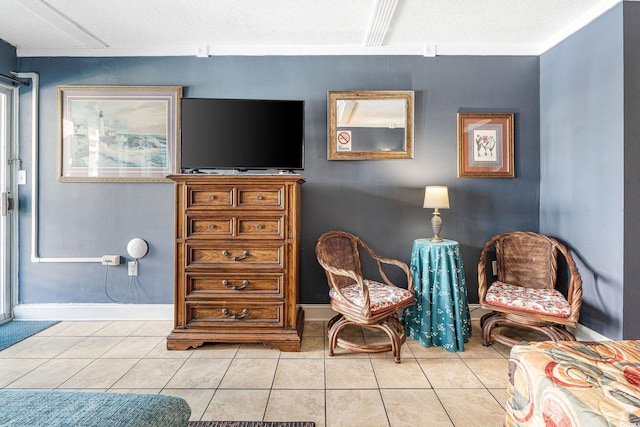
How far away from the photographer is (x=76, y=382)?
1999 millimetres

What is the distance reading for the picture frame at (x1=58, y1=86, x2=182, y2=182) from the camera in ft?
9.75

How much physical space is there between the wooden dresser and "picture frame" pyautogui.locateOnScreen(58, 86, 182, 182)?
822mm

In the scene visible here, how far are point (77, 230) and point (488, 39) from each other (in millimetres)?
4209

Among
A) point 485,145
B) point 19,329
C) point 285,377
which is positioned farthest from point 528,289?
point 19,329

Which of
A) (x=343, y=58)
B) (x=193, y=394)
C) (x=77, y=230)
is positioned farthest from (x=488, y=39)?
(x=77, y=230)

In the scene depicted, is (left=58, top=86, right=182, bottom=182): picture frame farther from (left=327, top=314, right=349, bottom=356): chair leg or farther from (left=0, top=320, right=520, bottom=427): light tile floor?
(left=327, top=314, right=349, bottom=356): chair leg

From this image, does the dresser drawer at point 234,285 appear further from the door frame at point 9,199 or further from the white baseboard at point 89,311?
the door frame at point 9,199

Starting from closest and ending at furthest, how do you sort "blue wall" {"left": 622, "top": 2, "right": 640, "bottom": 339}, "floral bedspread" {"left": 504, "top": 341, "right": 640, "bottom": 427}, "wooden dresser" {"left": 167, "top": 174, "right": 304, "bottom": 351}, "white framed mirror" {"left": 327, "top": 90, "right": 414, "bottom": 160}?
"floral bedspread" {"left": 504, "top": 341, "right": 640, "bottom": 427} → "blue wall" {"left": 622, "top": 2, "right": 640, "bottom": 339} → "wooden dresser" {"left": 167, "top": 174, "right": 304, "bottom": 351} → "white framed mirror" {"left": 327, "top": 90, "right": 414, "bottom": 160}

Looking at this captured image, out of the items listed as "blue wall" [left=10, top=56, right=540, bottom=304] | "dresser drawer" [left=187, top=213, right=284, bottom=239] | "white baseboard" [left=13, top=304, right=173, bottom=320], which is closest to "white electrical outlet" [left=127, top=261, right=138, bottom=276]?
"blue wall" [left=10, top=56, right=540, bottom=304]

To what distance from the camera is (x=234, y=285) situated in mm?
2416

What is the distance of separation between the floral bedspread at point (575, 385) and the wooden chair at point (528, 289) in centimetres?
99

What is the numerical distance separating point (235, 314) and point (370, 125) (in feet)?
6.61

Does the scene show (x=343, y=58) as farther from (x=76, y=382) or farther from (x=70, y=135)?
(x=76, y=382)

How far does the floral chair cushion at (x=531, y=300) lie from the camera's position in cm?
221
